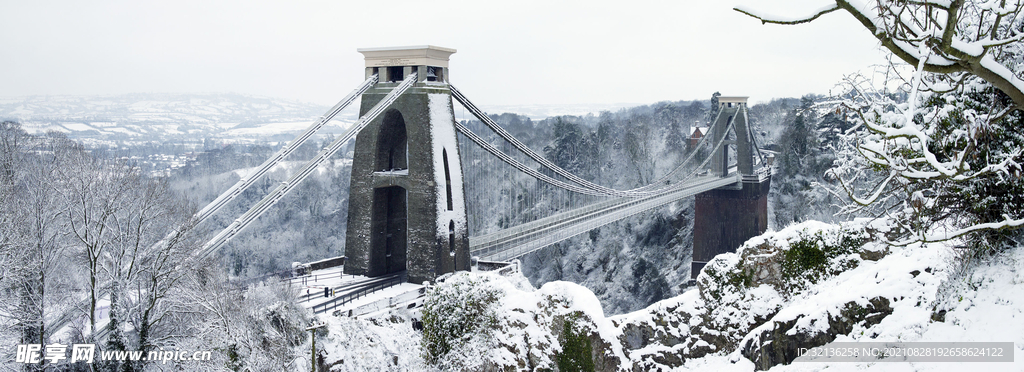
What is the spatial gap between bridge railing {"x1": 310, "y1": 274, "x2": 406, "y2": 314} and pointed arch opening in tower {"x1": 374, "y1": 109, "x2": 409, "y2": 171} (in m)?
3.28

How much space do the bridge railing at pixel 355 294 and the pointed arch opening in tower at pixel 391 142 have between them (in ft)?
10.8

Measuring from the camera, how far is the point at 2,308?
1176 cm

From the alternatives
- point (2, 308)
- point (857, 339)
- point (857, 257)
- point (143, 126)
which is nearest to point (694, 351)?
point (857, 257)

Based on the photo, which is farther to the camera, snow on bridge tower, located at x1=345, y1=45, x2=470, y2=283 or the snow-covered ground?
snow on bridge tower, located at x1=345, y1=45, x2=470, y2=283

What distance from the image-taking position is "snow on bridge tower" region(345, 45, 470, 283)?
18.5 metres

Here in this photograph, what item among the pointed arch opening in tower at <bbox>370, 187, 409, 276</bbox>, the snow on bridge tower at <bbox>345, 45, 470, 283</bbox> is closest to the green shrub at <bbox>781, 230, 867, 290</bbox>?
the snow on bridge tower at <bbox>345, 45, 470, 283</bbox>

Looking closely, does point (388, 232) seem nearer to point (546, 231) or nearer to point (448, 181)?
point (448, 181)

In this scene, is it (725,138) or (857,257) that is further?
(725,138)

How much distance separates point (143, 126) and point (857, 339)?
267 ft

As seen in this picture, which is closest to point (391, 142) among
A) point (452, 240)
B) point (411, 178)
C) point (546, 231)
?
point (411, 178)

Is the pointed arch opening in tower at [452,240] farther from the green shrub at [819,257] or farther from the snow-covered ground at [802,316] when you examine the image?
the green shrub at [819,257]

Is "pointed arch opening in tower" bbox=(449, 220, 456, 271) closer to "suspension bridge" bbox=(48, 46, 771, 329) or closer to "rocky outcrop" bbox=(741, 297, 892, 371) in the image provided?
"suspension bridge" bbox=(48, 46, 771, 329)

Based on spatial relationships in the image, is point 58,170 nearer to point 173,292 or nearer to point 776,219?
point 173,292

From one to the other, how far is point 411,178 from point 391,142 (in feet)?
7.04
